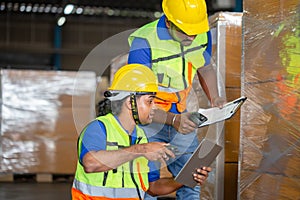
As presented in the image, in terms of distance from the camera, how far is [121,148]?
2.78 metres

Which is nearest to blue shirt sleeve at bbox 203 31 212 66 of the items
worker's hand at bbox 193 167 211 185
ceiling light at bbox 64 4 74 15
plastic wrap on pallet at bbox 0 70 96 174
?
worker's hand at bbox 193 167 211 185

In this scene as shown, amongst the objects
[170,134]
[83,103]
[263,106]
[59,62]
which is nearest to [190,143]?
[170,134]

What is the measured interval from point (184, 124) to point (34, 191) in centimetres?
440

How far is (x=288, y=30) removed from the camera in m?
3.25

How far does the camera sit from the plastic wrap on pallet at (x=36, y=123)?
8.25 metres

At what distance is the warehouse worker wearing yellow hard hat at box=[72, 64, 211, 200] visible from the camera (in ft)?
8.70

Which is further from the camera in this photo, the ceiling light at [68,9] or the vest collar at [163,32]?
the ceiling light at [68,9]

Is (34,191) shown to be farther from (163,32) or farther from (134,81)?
(134,81)

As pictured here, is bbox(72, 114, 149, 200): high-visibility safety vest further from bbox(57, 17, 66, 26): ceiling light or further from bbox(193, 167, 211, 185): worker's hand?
bbox(57, 17, 66, 26): ceiling light

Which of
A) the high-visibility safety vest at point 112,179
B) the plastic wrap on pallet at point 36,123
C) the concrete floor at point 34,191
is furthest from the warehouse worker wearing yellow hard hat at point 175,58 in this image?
the plastic wrap on pallet at point 36,123

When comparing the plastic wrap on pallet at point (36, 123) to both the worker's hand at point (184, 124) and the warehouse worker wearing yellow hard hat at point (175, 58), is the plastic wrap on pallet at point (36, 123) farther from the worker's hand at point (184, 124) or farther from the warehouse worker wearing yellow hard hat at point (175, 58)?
the worker's hand at point (184, 124)

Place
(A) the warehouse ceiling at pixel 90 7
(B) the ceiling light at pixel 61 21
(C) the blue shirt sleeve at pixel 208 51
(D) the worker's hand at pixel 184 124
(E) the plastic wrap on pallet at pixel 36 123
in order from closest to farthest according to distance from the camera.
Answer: (D) the worker's hand at pixel 184 124 → (C) the blue shirt sleeve at pixel 208 51 → (E) the plastic wrap on pallet at pixel 36 123 → (A) the warehouse ceiling at pixel 90 7 → (B) the ceiling light at pixel 61 21

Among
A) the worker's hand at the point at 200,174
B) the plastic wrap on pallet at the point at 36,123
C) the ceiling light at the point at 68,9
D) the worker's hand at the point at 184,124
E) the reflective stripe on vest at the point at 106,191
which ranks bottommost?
the plastic wrap on pallet at the point at 36,123

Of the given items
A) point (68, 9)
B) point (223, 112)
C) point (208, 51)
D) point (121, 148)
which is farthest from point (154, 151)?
point (68, 9)
